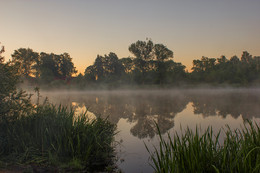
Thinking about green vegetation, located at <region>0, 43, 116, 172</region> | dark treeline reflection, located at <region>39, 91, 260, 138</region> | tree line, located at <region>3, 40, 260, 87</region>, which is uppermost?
tree line, located at <region>3, 40, 260, 87</region>

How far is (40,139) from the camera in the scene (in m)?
6.28

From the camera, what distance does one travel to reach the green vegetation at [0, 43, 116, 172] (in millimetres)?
5809

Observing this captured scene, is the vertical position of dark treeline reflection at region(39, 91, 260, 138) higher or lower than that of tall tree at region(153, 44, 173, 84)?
lower

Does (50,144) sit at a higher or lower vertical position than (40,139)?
lower

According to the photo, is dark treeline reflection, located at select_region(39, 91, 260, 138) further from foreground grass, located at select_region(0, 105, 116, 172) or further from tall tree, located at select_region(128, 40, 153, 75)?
tall tree, located at select_region(128, 40, 153, 75)

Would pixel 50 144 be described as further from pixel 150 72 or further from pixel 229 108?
pixel 150 72

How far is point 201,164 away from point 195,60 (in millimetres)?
116323

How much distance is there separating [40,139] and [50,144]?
394 mm

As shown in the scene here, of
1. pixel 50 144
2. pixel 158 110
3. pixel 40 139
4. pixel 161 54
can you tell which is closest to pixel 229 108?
pixel 158 110

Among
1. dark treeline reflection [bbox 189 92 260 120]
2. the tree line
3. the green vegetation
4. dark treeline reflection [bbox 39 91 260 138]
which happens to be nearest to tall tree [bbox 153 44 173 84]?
the tree line

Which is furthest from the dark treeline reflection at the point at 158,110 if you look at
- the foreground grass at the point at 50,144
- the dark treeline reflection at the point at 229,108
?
the foreground grass at the point at 50,144

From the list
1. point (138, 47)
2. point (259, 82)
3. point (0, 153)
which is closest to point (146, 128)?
point (0, 153)

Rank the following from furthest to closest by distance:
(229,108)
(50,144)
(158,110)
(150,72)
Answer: (150,72) → (158,110) → (229,108) → (50,144)

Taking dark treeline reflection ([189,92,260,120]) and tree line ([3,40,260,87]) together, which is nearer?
dark treeline reflection ([189,92,260,120])
